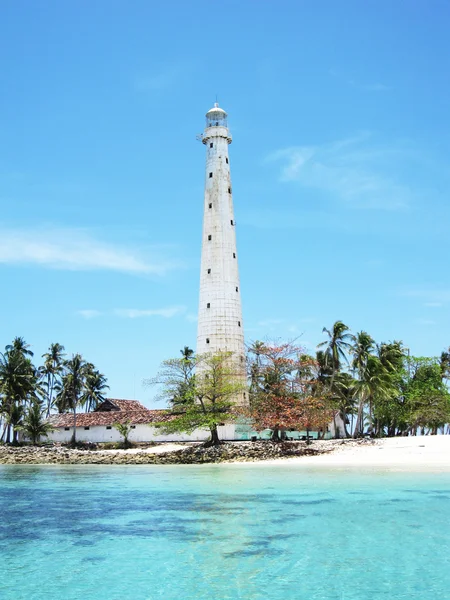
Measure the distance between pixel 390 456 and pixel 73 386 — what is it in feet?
104

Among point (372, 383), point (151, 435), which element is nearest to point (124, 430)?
point (151, 435)

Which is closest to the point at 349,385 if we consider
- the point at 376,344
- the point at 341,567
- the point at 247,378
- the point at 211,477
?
the point at 376,344

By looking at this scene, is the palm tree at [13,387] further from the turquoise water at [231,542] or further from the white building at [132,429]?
the turquoise water at [231,542]

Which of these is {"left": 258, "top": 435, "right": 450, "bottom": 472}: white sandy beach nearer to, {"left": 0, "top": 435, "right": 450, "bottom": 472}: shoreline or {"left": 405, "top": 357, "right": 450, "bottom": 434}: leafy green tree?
{"left": 0, "top": 435, "right": 450, "bottom": 472}: shoreline

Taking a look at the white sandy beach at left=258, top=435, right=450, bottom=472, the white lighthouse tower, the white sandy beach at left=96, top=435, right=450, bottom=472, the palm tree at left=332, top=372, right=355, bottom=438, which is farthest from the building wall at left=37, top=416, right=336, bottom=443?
the white sandy beach at left=258, top=435, right=450, bottom=472

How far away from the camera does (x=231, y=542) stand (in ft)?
47.3

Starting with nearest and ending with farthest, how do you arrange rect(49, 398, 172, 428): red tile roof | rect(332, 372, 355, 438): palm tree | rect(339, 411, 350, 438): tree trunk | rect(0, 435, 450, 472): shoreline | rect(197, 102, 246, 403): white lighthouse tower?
1. rect(0, 435, 450, 472): shoreline
2. rect(197, 102, 246, 403): white lighthouse tower
3. rect(49, 398, 172, 428): red tile roof
4. rect(332, 372, 355, 438): palm tree
5. rect(339, 411, 350, 438): tree trunk

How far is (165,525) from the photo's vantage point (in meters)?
16.9

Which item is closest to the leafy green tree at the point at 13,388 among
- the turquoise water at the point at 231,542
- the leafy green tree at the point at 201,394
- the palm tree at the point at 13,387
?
the palm tree at the point at 13,387

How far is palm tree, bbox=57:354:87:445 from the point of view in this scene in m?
56.8

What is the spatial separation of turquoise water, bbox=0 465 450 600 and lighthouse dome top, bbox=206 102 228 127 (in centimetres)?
Answer: 3538

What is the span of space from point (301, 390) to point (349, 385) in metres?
11.7

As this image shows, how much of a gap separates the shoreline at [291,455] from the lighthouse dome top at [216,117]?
26.4m

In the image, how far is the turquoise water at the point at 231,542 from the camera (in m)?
11.1
